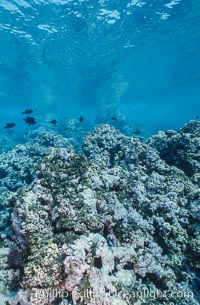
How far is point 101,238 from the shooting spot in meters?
4.01

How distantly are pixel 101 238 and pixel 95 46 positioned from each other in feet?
83.7

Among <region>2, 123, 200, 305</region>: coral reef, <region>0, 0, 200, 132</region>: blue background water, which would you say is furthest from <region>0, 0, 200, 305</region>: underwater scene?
<region>0, 0, 200, 132</region>: blue background water

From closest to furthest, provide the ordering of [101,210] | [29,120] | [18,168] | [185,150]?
[101,210], [185,150], [18,168], [29,120]

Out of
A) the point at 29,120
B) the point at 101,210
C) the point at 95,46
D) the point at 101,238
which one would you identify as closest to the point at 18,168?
the point at 29,120

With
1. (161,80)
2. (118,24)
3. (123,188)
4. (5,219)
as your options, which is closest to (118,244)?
(123,188)

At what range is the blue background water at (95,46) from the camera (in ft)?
61.4

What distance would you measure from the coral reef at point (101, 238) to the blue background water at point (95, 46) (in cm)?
1578

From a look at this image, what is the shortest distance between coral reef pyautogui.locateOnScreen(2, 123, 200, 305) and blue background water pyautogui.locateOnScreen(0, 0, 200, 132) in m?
15.8

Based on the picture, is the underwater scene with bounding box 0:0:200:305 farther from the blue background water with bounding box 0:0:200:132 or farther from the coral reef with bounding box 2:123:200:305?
the blue background water with bounding box 0:0:200:132

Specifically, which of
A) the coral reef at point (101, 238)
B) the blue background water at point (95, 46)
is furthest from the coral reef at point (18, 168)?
the blue background water at point (95, 46)

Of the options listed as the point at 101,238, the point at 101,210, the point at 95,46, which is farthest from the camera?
the point at 95,46

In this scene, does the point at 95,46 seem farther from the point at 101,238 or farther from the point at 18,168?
the point at 101,238

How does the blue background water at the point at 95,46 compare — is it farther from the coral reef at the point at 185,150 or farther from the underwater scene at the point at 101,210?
the coral reef at the point at 185,150

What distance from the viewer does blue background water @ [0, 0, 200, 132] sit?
18719mm
